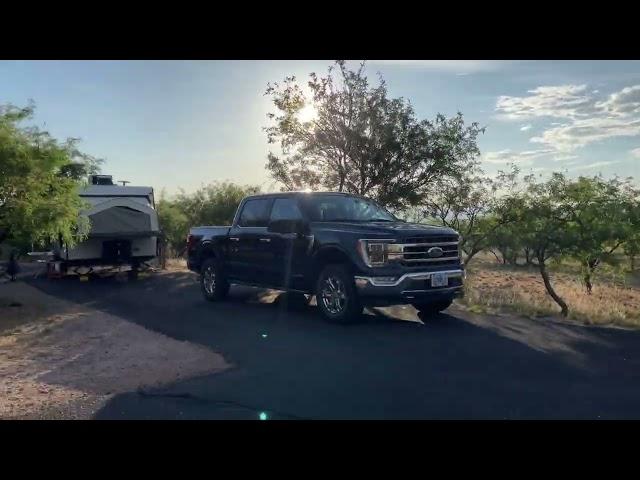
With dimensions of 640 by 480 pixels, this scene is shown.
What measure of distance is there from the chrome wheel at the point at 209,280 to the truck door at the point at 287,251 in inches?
81.3

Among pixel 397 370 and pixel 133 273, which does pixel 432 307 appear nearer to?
pixel 397 370

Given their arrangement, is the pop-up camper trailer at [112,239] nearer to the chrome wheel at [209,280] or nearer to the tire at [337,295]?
the chrome wheel at [209,280]

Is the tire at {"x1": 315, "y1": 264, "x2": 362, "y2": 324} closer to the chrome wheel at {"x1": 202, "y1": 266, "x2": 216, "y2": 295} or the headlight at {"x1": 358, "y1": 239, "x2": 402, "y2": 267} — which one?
the headlight at {"x1": 358, "y1": 239, "x2": 402, "y2": 267}

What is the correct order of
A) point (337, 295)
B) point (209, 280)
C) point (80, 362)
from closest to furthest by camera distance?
1. point (80, 362)
2. point (337, 295)
3. point (209, 280)

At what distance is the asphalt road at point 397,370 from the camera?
5.18m

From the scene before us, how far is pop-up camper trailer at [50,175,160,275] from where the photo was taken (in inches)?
673

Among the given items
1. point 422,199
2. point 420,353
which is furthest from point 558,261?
point 420,353

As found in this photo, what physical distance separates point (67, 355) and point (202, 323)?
2360 millimetres

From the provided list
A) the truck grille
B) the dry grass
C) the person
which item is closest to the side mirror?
the truck grille

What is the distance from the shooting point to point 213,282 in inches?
468

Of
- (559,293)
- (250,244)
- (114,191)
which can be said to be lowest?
(559,293)

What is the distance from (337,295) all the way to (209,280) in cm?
402

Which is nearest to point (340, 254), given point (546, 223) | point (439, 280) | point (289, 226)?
point (289, 226)

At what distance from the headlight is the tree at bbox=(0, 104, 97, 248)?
18.2 ft
